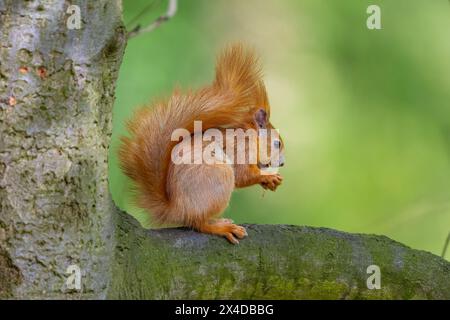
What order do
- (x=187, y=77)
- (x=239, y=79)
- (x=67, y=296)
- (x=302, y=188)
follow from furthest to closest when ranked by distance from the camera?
(x=302, y=188) < (x=187, y=77) < (x=239, y=79) < (x=67, y=296)

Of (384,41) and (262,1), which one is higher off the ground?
(262,1)

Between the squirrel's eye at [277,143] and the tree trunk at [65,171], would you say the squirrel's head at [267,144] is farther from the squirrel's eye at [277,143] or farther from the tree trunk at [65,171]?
the tree trunk at [65,171]

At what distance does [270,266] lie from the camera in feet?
5.04

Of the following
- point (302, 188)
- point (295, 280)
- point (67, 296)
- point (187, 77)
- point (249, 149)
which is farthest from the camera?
point (302, 188)

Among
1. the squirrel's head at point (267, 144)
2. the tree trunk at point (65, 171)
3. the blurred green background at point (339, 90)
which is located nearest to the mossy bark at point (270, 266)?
the tree trunk at point (65, 171)

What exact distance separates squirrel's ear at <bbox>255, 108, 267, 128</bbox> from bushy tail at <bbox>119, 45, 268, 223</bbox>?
0.08 m

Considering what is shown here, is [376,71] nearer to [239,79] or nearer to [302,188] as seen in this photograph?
[302,188]

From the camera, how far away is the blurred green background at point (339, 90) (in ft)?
11.8

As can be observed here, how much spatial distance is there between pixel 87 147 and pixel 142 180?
0.54 m

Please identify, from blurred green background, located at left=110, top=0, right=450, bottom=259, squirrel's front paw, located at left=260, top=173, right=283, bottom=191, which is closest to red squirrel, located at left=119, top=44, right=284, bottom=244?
squirrel's front paw, located at left=260, top=173, right=283, bottom=191

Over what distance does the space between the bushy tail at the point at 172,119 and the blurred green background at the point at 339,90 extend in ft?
5.21

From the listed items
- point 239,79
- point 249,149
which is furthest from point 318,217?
point 239,79

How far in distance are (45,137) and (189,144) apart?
54 centimetres

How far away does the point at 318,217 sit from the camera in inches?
142
